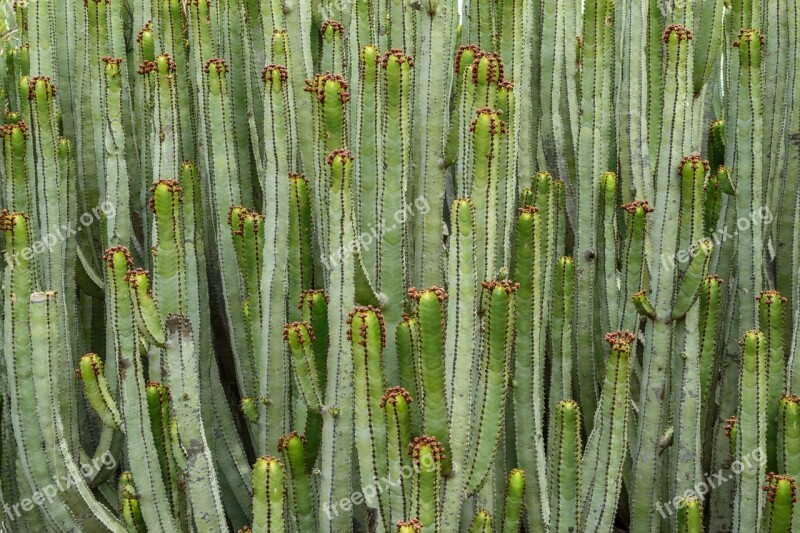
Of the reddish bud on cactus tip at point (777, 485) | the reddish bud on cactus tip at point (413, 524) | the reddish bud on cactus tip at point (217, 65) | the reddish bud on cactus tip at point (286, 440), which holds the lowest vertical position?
the reddish bud on cactus tip at point (777, 485)

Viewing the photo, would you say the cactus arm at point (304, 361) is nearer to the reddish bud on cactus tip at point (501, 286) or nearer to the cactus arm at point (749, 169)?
the reddish bud on cactus tip at point (501, 286)

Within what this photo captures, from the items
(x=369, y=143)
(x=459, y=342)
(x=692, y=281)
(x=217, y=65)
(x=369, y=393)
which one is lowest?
(x=369, y=393)

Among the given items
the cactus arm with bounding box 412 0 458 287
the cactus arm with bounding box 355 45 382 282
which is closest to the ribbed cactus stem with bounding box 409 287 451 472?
the cactus arm with bounding box 355 45 382 282

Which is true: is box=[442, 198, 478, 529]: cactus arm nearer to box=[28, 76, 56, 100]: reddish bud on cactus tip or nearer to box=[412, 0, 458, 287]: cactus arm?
box=[412, 0, 458, 287]: cactus arm

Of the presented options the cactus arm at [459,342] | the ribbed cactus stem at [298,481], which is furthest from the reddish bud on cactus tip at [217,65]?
the ribbed cactus stem at [298,481]

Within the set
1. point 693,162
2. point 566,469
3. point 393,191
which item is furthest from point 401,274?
point 693,162

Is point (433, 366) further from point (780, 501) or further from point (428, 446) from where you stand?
point (780, 501)

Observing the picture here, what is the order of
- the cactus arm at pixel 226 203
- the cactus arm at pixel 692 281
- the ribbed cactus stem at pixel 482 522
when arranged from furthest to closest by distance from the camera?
the cactus arm at pixel 226 203 < the cactus arm at pixel 692 281 < the ribbed cactus stem at pixel 482 522
